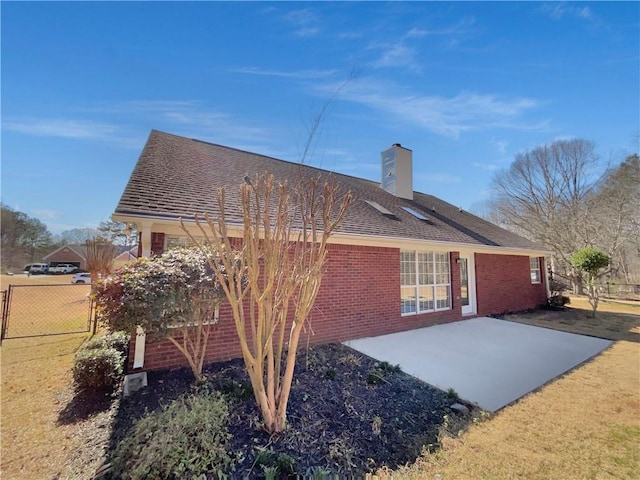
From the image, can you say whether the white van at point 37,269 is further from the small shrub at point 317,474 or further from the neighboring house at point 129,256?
the small shrub at point 317,474

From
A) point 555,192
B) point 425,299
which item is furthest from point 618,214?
point 425,299

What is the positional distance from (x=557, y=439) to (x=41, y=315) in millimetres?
16271

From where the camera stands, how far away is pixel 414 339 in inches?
297

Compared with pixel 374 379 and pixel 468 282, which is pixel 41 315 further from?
pixel 468 282

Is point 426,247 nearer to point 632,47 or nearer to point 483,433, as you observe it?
point 483,433

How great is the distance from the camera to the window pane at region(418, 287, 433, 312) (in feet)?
29.9

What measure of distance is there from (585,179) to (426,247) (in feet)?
80.3

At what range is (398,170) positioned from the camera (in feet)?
45.3

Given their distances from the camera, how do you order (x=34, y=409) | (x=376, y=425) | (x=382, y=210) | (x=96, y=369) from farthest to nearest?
(x=382, y=210), (x=96, y=369), (x=34, y=409), (x=376, y=425)

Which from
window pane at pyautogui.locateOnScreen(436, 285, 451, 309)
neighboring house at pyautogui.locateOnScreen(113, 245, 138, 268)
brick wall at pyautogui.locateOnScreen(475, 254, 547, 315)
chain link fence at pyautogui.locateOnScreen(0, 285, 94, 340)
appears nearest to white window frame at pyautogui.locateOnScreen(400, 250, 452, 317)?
window pane at pyautogui.locateOnScreen(436, 285, 451, 309)

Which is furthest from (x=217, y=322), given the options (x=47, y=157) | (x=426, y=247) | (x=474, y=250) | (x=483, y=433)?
(x=474, y=250)

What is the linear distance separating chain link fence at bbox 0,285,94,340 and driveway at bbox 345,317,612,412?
290 inches

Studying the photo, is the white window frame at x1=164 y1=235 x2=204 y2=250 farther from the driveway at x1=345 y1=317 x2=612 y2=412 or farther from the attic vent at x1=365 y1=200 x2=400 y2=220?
the attic vent at x1=365 y1=200 x2=400 y2=220

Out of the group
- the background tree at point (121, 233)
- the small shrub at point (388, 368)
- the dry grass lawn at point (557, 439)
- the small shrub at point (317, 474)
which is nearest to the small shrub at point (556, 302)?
the dry grass lawn at point (557, 439)
